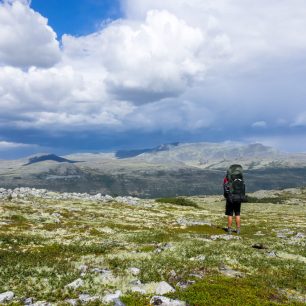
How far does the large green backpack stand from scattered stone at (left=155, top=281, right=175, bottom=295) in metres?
20.9

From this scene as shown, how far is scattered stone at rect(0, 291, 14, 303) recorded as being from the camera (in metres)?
14.2

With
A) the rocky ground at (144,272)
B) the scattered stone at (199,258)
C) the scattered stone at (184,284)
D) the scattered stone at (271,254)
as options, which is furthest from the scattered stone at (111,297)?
the scattered stone at (271,254)

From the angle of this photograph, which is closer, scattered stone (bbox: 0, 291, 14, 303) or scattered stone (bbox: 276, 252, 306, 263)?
scattered stone (bbox: 0, 291, 14, 303)

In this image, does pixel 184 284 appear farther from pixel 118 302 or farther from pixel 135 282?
pixel 118 302

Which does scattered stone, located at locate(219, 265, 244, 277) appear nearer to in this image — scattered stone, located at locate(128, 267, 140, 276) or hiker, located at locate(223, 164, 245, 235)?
scattered stone, located at locate(128, 267, 140, 276)

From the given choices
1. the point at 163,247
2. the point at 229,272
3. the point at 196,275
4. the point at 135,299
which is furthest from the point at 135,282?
the point at 163,247

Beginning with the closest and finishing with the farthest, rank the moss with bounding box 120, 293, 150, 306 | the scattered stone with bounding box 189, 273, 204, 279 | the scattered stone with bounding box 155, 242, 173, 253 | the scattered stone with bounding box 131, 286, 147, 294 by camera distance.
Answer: the moss with bounding box 120, 293, 150, 306 < the scattered stone with bounding box 131, 286, 147, 294 < the scattered stone with bounding box 189, 273, 204, 279 < the scattered stone with bounding box 155, 242, 173, 253

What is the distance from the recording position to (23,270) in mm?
18766

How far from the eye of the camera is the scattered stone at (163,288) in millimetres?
15115

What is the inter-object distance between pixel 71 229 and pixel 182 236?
1105cm

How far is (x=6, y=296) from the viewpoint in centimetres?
1445

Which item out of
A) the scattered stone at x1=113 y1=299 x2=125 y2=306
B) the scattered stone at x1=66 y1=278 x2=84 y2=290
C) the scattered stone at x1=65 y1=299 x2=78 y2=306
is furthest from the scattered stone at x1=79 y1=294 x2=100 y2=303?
the scattered stone at x1=66 y1=278 x2=84 y2=290

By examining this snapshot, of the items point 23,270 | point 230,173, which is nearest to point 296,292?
point 23,270

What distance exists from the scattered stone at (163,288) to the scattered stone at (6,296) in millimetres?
5483
